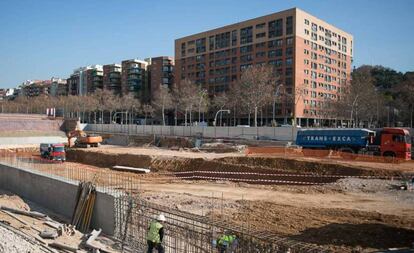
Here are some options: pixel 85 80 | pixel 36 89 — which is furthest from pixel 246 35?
pixel 36 89

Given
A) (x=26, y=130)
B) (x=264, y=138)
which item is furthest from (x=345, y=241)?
(x=26, y=130)

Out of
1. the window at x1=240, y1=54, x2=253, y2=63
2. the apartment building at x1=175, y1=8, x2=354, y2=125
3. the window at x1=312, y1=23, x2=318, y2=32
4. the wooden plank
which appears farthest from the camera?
the window at x1=240, y1=54, x2=253, y2=63

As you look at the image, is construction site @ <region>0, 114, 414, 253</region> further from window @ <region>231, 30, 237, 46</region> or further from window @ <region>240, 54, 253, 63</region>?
window @ <region>231, 30, 237, 46</region>

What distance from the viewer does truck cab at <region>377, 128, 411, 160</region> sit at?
2903 centimetres

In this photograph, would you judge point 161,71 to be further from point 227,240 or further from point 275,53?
point 227,240

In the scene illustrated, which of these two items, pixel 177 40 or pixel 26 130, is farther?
pixel 177 40

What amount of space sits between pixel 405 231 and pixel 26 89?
690ft

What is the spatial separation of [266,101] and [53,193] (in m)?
54.4

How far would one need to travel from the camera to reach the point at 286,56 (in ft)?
254

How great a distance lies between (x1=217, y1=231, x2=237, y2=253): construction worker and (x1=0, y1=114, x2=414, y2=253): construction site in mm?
211

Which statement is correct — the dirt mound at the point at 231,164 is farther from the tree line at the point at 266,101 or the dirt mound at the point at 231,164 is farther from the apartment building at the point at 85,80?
the apartment building at the point at 85,80

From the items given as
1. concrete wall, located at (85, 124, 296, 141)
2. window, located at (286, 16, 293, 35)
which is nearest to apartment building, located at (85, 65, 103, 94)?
concrete wall, located at (85, 124, 296, 141)

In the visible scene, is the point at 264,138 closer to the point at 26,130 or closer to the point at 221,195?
the point at 221,195

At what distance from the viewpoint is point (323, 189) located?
22016 mm
